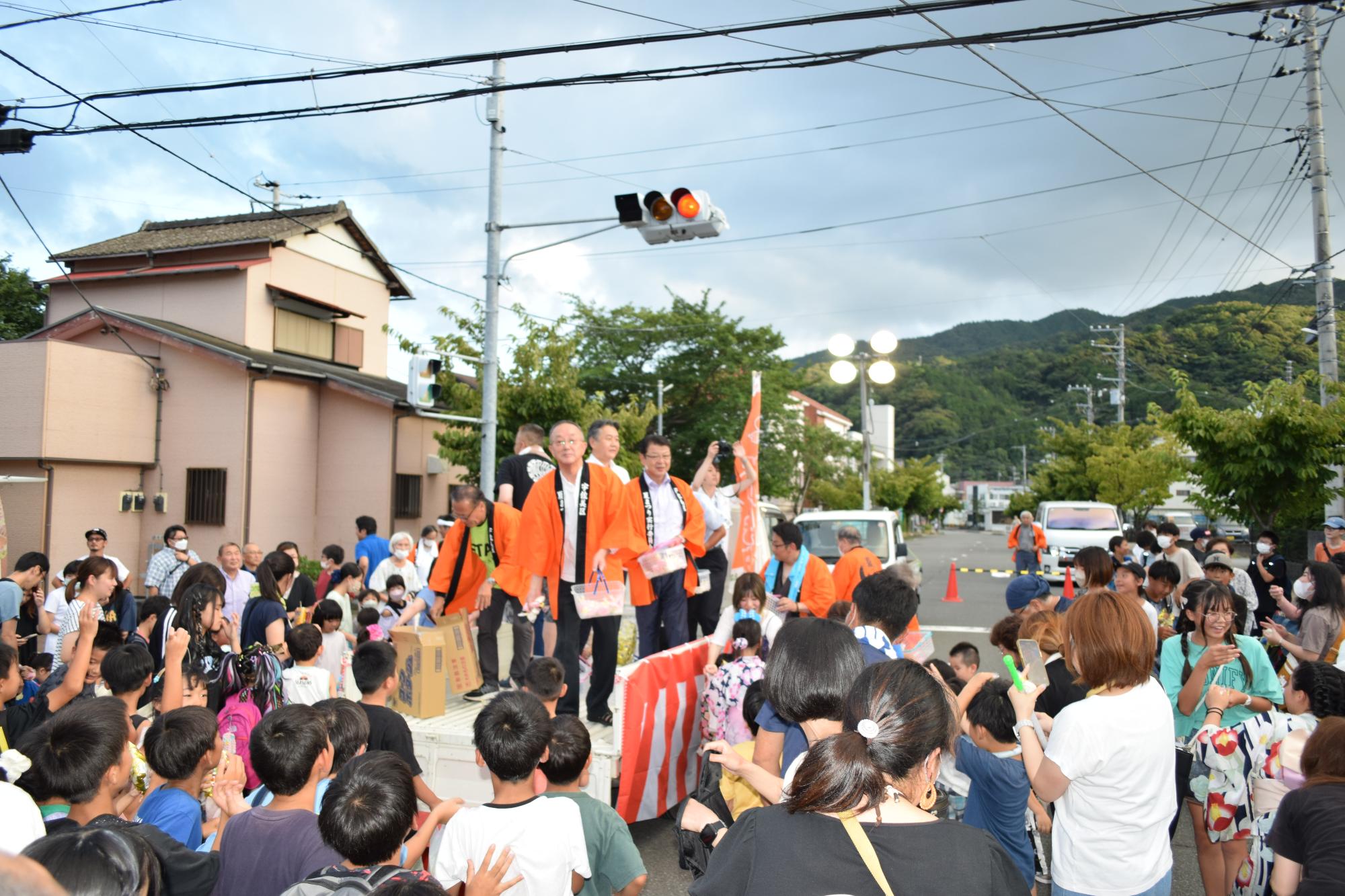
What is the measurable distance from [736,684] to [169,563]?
706 cm

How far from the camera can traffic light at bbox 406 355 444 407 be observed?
36.8 ft

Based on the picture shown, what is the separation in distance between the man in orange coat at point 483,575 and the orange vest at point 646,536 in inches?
36.1

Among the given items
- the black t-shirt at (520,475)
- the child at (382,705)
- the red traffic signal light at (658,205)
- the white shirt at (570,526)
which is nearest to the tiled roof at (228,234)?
the red traffic signal light at (658,205)

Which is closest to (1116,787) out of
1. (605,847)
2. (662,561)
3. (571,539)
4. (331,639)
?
(605,847)

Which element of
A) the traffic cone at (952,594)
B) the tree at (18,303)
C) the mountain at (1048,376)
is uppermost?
the mountain at (1048,376)

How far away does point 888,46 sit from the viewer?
7.58 m

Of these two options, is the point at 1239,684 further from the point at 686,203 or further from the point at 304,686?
the point at 686,203

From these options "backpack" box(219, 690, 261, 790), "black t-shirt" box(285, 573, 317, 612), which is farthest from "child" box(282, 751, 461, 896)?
"black t-shirt" box(285, 573, 317, 612)

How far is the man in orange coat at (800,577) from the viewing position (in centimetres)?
695

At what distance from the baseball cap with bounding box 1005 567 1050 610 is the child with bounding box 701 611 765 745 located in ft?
10.9

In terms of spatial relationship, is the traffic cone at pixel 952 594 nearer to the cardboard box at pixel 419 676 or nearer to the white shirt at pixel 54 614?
the cardboard box at pixel 419 676

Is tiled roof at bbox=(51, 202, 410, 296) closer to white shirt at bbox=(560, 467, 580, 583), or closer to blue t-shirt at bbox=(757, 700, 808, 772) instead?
white shirt at bbox=(560, 467, 580, 583)

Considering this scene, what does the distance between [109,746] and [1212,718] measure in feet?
14.7

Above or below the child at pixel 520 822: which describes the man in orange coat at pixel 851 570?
above
